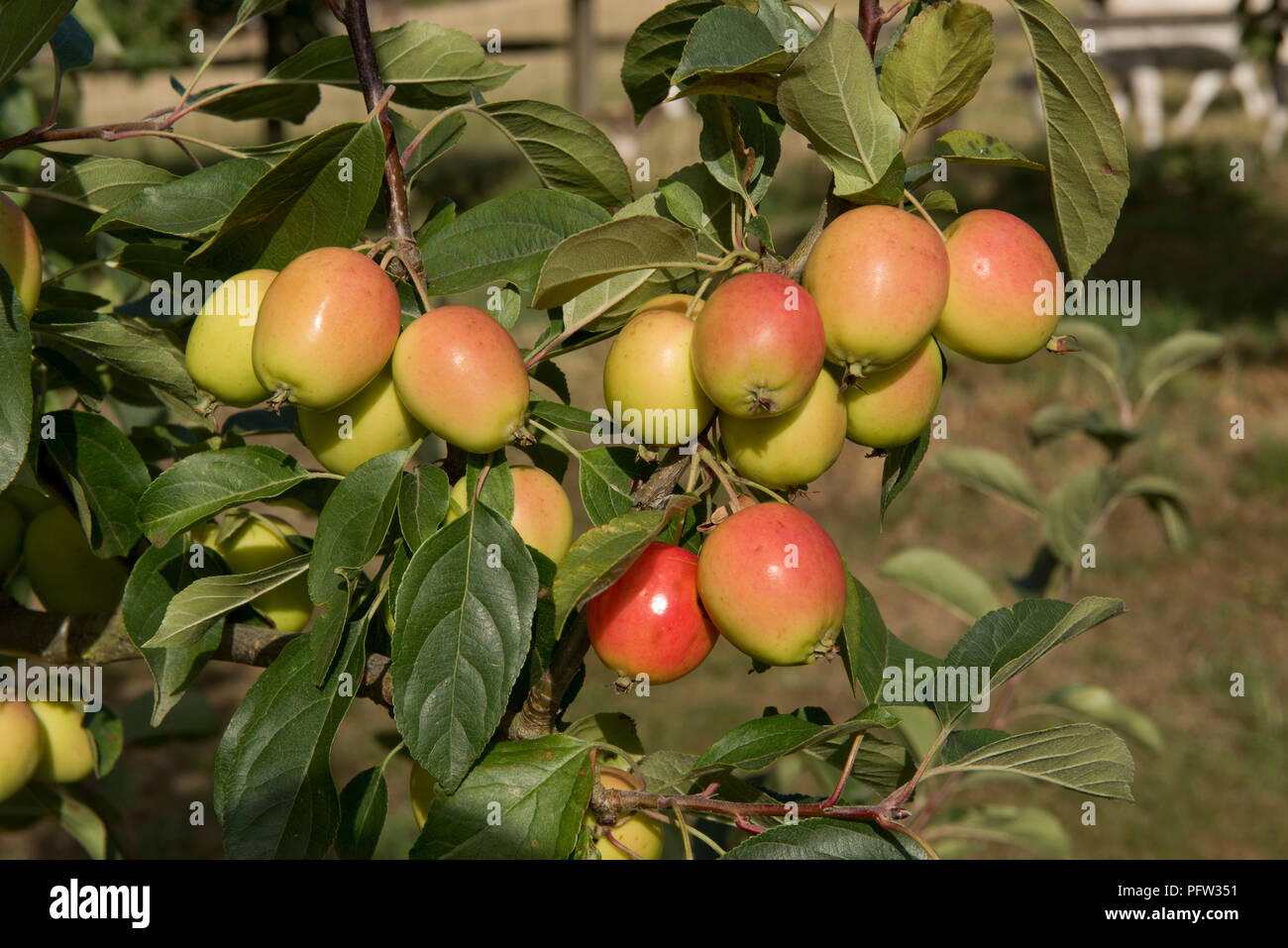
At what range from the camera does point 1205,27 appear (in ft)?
26.8

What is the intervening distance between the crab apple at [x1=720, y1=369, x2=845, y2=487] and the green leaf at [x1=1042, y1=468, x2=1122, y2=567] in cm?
98

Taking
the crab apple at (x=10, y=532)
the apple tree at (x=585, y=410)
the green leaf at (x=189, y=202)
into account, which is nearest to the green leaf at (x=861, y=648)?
the apple tree at (x=585, y=410)

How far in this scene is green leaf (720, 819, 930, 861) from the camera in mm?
770

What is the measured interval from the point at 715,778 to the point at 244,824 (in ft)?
1.11

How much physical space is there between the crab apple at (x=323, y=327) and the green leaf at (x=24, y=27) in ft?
0.73

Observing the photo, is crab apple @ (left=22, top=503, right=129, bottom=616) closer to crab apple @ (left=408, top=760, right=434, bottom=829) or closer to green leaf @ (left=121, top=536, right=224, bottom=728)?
green leaf @ (left=121, top=536, right=224, bottom=728)

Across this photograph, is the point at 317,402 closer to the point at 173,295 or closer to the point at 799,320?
the point at 173,295

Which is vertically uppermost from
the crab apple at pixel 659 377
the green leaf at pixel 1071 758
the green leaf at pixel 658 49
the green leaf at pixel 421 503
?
→ the green leaf at pixel 658 49

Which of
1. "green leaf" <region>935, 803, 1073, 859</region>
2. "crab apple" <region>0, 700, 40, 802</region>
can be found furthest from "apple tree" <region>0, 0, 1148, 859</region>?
"green leaf" <region>935, 803, 1073, 859</region>

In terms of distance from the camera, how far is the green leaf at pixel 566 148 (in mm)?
938

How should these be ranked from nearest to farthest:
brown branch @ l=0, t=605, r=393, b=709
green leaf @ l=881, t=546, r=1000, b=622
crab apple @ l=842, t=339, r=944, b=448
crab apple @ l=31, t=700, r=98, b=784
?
crab apple @ l=842, t=339, r=944, b=448 < brown branch @ l=0, t=605, r=393, b=709 < crab apple @ l=31, t=700, r=98, b=784 < green leaf @ l=881, t=546, r=1000, b=622

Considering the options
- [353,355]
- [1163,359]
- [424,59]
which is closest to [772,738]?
[353,355]

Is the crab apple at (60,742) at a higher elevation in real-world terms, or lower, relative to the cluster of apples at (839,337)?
lower

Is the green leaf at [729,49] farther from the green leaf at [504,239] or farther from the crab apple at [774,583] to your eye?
the crab apple at [774,583]
